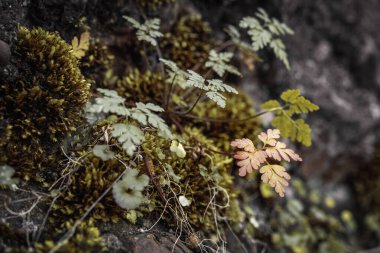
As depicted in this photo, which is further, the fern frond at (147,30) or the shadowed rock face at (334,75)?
the shadowed rock face at (334,75)

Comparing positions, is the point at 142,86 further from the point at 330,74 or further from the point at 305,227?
the point at 330,74

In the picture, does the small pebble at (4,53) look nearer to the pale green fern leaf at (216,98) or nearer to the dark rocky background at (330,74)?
the pale green fern leaf at (216,98)

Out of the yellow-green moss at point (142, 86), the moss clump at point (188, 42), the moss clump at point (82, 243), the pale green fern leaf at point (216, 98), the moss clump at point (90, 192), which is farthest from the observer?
the moss clump at point (188, 42)

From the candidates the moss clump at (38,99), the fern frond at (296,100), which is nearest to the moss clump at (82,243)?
the moss clump at (38,99)

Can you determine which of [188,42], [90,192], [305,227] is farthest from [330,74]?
[90,192]

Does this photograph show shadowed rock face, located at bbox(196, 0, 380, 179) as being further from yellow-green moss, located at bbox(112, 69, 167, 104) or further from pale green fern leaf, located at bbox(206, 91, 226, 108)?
pale green fern leaf, located at bbox(206, 91, 226, 108)

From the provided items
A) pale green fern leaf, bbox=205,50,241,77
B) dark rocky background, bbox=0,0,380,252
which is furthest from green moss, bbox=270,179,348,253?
pale green fern leaf, bbox=205,50,241,77
